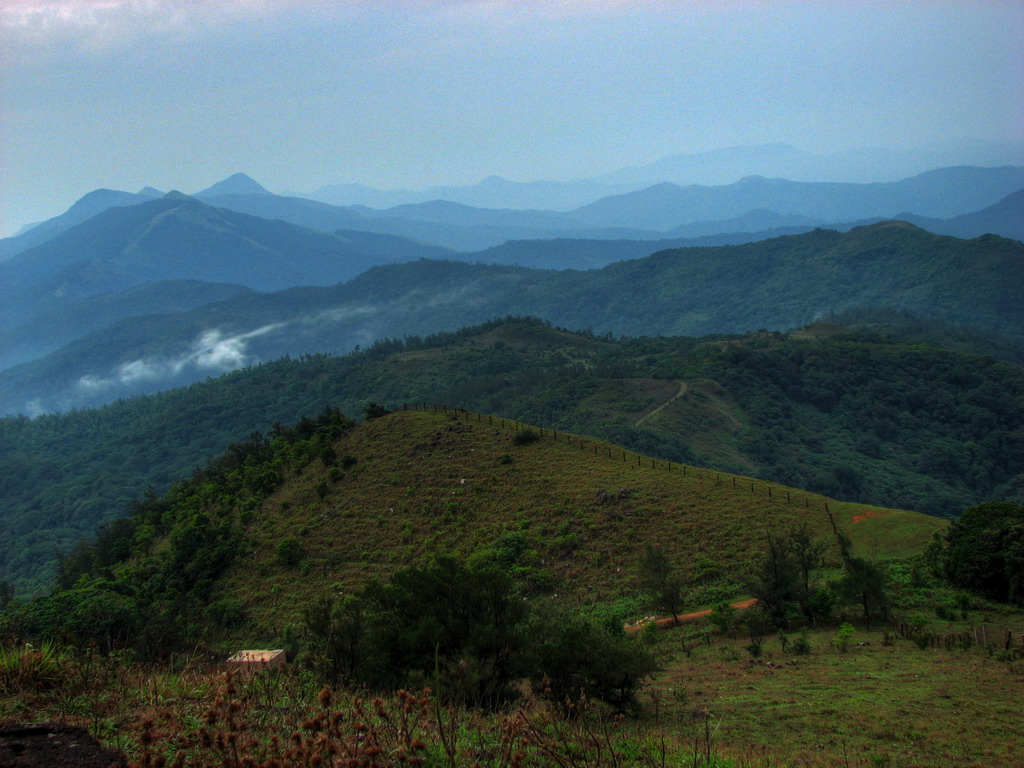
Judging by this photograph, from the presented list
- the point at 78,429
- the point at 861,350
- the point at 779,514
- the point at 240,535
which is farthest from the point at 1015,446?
the point at 78,429

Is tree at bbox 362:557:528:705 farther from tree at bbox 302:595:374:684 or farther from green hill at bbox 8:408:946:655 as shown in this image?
green hill at bbox 8:408:946:655

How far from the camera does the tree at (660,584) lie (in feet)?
74.2

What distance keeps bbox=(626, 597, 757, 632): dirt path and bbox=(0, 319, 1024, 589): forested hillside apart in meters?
43.3

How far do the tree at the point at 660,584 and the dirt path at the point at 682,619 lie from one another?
18 centimetres

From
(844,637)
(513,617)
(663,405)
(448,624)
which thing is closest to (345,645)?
(448,624)

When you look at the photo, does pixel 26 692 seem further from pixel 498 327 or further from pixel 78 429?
pixel 78 429

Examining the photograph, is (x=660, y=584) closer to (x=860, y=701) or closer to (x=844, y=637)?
(x=844, y=637)

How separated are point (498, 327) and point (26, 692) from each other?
147171 millimetres

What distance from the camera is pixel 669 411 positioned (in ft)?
255

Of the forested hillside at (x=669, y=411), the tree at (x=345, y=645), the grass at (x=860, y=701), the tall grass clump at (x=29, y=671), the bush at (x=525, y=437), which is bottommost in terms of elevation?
the forested hillside at (x=669, y=411)

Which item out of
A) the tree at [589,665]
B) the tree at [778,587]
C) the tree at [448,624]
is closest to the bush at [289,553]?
the tree at [448,624]

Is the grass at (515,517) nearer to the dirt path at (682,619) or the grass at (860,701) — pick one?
the dirt path at (682,619)

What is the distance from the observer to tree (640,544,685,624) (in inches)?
890

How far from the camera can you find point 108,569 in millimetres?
39000
